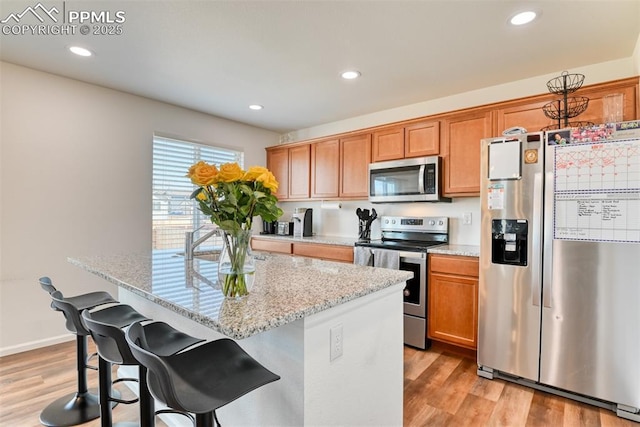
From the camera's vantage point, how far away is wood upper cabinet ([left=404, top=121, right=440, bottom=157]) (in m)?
3.15

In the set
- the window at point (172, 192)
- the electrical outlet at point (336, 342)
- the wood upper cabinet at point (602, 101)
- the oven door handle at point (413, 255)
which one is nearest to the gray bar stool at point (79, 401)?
the electrical outlet at point (336, 342)

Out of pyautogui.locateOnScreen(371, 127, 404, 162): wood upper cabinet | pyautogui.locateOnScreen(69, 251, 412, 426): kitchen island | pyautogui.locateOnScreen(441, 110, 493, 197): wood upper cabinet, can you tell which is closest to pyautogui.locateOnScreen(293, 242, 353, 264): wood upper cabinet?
pyautogui.locateOnScreen(371, 127, 404, 162): wood upper cabinet

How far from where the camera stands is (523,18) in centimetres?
200

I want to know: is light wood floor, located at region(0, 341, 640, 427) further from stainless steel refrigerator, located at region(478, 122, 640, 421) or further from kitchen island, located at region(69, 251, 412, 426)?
kitchen island, located at region(69, 251, 412, 426)

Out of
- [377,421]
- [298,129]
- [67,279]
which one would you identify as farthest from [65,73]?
[377,421]

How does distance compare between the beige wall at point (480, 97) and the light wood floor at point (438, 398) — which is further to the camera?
the beige wall at point (480, 97)

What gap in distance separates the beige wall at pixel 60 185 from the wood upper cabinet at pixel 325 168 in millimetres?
1844

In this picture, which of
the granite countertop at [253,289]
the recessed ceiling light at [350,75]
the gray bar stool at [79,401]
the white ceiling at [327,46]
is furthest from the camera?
the recessed ceiling light at [350,75]

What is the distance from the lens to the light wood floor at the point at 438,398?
1.89 metres

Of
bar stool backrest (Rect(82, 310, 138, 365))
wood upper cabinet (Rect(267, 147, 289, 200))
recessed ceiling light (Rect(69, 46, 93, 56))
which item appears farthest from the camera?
wood upper cabinet (Rect(267, 147, 289, 200))

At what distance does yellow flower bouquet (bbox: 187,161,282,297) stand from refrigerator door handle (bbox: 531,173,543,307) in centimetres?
185

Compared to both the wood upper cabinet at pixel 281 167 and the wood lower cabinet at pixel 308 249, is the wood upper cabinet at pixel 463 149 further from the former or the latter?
the wood upper cabinet at pixel 281 167

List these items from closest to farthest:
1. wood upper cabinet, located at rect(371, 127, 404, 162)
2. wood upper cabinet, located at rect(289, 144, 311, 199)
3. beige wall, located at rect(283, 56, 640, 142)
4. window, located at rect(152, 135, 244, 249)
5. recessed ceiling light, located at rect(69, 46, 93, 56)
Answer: recessed ceiling light, located at rect(69, 46, 93, 56) < beige wall, located at rect(283, 56, 640, 142) < wood upper cabinet, located at rect(371, 127, 404, 162) < window, located at rect(152, 135, 244, 249) < wood upper cabinet, located at rect(289, 144, 311, 199)

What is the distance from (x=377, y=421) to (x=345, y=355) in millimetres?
441
